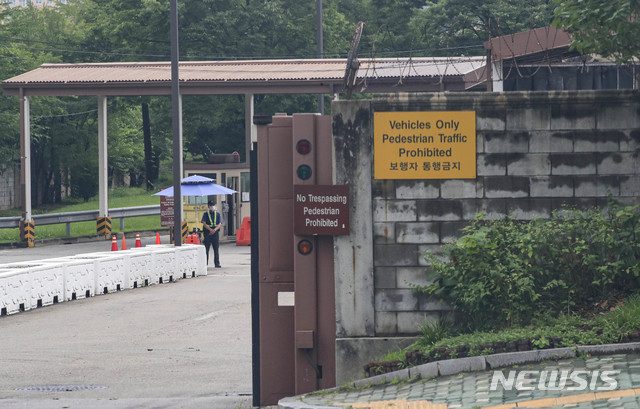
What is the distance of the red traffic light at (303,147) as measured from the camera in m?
10.2

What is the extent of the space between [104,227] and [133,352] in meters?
28.5

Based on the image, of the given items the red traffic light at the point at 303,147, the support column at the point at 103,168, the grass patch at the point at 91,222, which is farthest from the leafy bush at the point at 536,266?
the grass patch at the point at 91,222

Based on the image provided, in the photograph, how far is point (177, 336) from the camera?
635 inches

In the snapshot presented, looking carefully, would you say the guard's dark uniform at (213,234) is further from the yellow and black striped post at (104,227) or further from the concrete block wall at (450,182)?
the concrete block wall at (450,182)

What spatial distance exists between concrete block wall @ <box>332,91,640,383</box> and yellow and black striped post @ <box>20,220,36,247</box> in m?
31.2

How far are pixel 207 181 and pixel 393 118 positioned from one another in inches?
1051

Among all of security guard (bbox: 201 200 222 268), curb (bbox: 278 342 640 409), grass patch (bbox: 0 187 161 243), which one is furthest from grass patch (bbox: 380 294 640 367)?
grass patch (bbox: 0 187 161 243)

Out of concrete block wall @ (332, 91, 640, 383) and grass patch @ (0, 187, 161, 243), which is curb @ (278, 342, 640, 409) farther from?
grass patch @ (0, 187, 161, 243)

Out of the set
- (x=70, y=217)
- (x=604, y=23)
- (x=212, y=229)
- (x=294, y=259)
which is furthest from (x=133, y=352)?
(x=70, y=217)

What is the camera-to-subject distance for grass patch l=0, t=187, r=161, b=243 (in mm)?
44781

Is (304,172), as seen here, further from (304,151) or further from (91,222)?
(91,222)

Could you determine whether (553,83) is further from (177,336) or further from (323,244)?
(323,244)

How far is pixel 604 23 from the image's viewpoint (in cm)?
1120

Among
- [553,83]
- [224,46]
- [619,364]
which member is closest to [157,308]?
[553,83]
